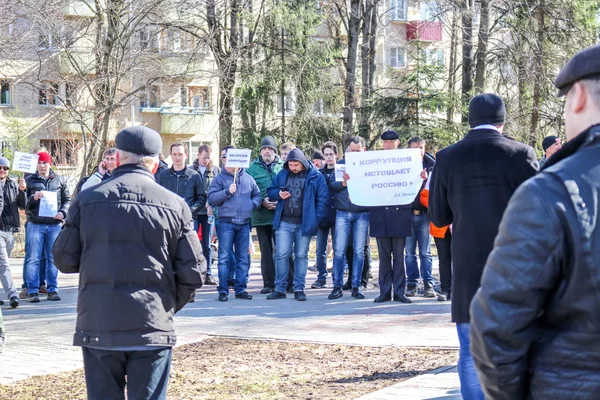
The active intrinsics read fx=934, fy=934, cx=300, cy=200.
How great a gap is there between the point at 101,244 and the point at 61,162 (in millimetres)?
38466

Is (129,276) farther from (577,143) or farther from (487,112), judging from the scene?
(577,143)

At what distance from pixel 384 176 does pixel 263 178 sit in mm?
2675

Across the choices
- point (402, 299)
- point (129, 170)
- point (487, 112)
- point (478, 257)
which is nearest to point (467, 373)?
point (478, 257)

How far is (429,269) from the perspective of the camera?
1319cm

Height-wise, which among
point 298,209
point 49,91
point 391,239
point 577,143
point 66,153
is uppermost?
point 49,91

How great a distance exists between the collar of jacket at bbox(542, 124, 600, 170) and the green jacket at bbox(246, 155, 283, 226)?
36.0 ft

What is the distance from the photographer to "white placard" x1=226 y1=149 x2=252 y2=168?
13.0 metres

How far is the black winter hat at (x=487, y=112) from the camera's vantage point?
5.83 metres

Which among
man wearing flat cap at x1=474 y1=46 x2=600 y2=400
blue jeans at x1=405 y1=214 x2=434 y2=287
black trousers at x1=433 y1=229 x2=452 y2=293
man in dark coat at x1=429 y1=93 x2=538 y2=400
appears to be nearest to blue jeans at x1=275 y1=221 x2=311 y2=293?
blue jeans at x1=405 y1=214 x2=434 y2=287

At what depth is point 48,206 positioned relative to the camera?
13.0 metres

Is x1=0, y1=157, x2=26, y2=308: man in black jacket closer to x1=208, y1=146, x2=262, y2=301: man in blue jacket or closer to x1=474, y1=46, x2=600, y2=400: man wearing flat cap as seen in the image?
x1=208, y1=146, x2=262, y2=301: man in blue jacket

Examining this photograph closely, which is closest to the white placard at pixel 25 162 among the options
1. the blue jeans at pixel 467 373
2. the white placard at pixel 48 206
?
→ the white placard at pixel 48 206

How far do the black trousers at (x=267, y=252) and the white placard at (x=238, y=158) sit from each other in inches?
49.0

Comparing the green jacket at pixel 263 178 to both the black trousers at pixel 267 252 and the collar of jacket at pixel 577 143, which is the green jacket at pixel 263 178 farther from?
the collar of jacket at pixel 577 143
